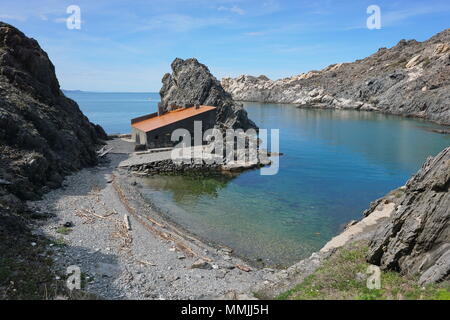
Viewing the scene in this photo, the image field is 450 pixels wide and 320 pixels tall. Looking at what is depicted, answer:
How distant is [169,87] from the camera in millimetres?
92750

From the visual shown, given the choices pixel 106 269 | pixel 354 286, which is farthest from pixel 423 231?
pixel 106 269

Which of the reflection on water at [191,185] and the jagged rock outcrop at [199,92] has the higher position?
the jagged rock outcrop at [199,92]

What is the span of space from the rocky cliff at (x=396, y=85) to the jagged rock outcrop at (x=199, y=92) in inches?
2469

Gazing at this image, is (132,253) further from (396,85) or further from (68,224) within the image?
(396,85)

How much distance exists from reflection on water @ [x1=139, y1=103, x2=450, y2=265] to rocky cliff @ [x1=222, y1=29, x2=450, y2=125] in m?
49.7

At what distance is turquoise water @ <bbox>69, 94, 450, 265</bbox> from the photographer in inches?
1049

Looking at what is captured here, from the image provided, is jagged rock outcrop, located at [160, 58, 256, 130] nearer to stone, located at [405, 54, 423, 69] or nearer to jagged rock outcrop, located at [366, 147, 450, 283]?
jagged rock outcrop, located at [366, 147, 450, 283]

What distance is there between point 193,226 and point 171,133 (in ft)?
89.9

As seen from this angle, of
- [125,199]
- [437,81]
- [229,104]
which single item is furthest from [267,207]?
[437,81]

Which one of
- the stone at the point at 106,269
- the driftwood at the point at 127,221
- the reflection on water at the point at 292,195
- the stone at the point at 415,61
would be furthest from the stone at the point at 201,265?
the stone at the point at 415,61

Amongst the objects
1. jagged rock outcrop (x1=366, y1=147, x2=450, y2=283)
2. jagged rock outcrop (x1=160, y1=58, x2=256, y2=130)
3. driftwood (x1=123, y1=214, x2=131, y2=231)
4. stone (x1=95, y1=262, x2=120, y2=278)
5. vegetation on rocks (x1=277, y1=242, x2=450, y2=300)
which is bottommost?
stone (x1=95, y1=262, x2=120, y2=278)

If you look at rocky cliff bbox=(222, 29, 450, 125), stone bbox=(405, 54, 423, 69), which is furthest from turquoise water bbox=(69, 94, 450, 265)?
stone bbox=(405, 54, 423, 69)

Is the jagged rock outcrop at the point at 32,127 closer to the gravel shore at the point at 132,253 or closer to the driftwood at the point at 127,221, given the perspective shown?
the gravel shore at the point at 132,253

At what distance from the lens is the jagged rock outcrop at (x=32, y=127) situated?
29.5 meters
